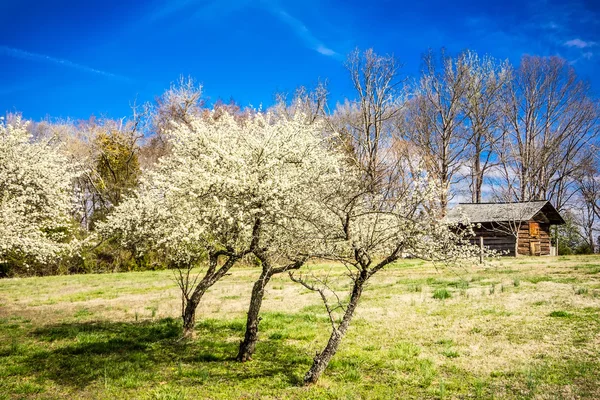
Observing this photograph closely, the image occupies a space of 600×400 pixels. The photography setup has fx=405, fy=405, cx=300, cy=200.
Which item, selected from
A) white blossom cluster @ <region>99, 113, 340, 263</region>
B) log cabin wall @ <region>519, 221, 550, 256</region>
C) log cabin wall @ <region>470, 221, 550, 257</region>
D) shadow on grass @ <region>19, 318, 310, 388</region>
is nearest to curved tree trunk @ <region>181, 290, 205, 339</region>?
shadow on grass @ <region>19, 318, 310, 388</region>

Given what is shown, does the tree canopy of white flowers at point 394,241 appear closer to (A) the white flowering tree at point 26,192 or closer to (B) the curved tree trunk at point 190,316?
(B) the curved tree trunk at point 190,316

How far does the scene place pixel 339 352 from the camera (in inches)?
373

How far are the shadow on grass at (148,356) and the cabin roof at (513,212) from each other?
27.3m

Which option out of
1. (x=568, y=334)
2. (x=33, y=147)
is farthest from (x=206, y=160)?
(x=33, y=147)

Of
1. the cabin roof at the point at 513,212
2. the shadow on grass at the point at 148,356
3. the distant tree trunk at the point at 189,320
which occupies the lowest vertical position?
the shadow on grass at the point at 148,356

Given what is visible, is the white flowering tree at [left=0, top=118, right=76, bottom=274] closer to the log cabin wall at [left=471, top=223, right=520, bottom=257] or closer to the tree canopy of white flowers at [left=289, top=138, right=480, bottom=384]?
the tree canopy of white flowers at [left=289, top=138, right=480, bottom=384]

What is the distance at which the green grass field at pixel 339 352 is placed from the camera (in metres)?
7.49

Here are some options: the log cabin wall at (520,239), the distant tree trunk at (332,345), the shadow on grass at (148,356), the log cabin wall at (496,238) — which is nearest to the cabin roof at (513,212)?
the log cabin wall at (520,239)

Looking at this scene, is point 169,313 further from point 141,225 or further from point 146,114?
point 146,114

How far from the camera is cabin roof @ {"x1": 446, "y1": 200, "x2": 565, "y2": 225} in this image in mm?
35688

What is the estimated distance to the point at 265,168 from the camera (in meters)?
8.95

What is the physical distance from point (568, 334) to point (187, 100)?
41.5 meters

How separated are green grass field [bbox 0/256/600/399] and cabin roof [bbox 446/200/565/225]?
62.7 feet

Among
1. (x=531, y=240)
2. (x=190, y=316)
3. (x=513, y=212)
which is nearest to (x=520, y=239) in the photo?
(x=531, y=240)
